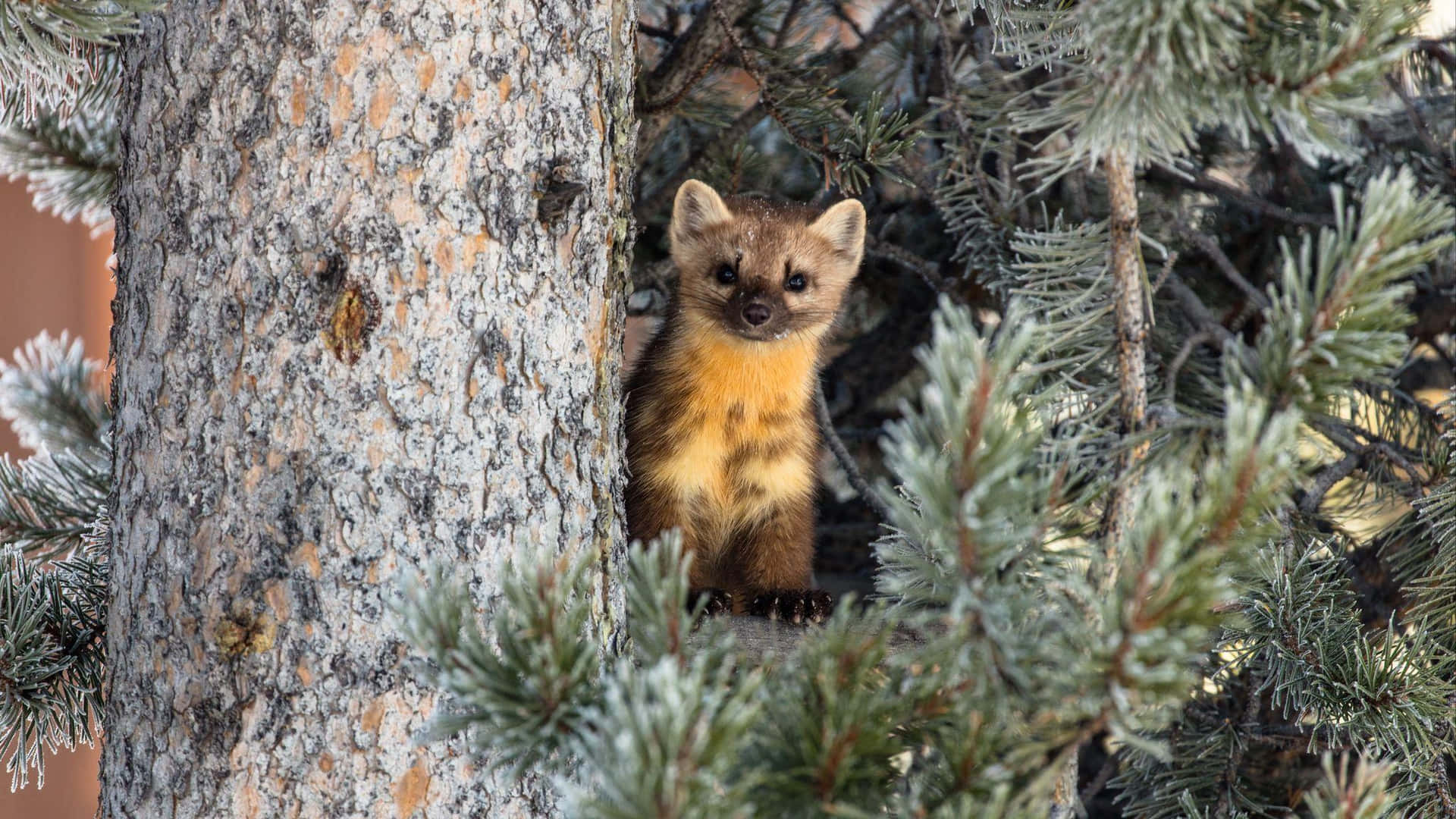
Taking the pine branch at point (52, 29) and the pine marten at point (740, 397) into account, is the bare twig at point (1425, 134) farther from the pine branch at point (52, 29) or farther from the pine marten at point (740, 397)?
the pine branch at point (52, 29)

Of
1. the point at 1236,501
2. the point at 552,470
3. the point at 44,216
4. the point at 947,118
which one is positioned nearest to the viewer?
the point at 1236,501

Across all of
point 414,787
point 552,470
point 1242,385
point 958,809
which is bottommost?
point 414,787

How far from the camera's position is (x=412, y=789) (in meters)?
1.63

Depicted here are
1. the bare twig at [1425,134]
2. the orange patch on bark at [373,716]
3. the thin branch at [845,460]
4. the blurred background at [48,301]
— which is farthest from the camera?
the blurred background at [48,301]

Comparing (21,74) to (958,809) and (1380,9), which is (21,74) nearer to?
(958,809)

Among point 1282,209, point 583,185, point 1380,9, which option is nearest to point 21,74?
point 583,185

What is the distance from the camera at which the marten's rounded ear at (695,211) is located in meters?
2.90

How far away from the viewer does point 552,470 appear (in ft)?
5.87

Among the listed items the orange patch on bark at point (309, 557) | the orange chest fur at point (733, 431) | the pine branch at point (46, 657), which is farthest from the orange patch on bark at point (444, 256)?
the orange chest fur at point (733, 431)

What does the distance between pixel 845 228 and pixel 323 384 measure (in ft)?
5.32

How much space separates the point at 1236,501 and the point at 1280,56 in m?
0.54

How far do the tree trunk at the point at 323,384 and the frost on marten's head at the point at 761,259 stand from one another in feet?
3.71

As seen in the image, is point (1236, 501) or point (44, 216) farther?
point (44, 216)

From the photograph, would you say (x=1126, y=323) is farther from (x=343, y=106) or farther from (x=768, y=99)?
(x=343, y=106)
